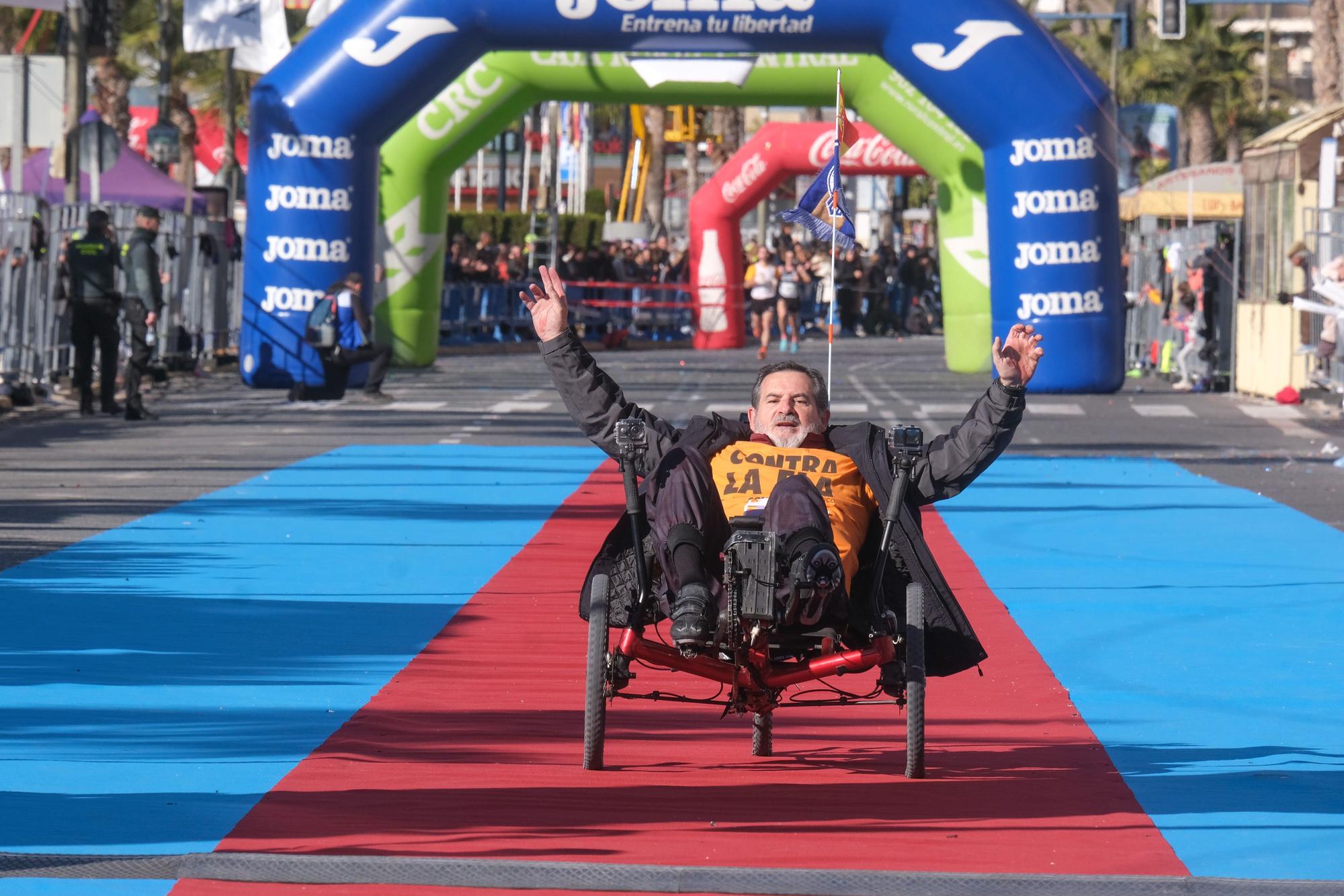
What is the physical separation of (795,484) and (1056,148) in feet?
59.8

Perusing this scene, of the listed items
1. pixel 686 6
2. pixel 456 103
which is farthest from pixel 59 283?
pixel 456 103

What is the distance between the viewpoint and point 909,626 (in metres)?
5.99

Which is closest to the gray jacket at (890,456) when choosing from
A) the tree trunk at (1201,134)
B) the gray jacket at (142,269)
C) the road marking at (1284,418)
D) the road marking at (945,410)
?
the gray jacket at (142,269)

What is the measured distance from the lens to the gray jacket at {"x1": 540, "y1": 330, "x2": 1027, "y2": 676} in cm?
618

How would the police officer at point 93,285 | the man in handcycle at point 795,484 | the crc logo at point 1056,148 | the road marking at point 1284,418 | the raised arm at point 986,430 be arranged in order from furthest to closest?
the crc logo at point 1056,148 → the road marking at point 1284,418 → the police officer at point 93,285 → the raised arm at point 986,430 → the man in handcycle at point 795,484

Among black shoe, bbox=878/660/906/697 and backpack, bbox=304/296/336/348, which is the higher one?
backpack, bbox=304/296/336/348

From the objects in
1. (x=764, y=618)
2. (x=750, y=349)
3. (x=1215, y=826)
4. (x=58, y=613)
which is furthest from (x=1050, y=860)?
(x=750, y=349)

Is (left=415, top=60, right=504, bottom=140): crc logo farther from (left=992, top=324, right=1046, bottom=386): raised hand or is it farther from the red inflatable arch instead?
(left=992, top=324, right=1046, bottom=386): raised hand

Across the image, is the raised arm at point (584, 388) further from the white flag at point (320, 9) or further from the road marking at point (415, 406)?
the white flag at point (320, 9)

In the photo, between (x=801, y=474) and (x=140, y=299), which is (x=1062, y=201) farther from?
(x=801, y=474)

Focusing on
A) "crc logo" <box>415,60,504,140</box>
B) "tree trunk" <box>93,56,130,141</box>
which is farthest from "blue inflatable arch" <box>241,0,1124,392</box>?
"tree trunk" <box>93,56,130,141</box>

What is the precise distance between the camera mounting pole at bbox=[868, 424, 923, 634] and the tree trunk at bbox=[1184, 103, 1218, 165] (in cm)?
6168

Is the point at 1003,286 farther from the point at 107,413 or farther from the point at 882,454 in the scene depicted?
the point at 882,454

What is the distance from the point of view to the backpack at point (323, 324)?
72.0ft
